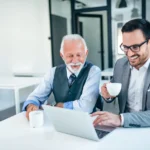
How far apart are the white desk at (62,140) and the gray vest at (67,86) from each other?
0.48 meters

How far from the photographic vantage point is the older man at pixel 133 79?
1158mm

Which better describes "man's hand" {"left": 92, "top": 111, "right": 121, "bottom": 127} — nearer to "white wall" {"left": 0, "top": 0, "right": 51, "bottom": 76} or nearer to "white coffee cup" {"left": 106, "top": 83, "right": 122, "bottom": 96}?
"white coffee cup" {"left": 106, "top": 83, "right": 122, "bottom": 96}

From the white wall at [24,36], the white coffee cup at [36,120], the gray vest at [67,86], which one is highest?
the white wall at [24,36]

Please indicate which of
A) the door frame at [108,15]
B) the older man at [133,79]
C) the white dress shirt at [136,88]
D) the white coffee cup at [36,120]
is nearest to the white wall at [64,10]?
the door frame at [108,15]

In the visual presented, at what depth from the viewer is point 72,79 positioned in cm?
169

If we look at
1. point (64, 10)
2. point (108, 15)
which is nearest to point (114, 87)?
point (108, 15)

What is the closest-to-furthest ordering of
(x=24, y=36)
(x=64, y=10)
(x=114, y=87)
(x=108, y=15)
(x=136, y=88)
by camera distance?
(x=114, y=87), (x=136, y=88), (x=24, y=36), (x=108, y=15), (x=64, y=10)

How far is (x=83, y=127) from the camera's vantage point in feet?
3.32

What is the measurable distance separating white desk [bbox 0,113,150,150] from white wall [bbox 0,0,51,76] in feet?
12.1

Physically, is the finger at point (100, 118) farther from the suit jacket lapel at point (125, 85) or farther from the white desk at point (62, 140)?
the suit jacket lapel at point (125, 85)

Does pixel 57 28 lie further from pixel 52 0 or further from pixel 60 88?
pixel 60 88

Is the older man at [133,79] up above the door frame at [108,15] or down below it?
below

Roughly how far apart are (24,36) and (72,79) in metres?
3.99

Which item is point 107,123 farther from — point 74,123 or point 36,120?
point 36,120
